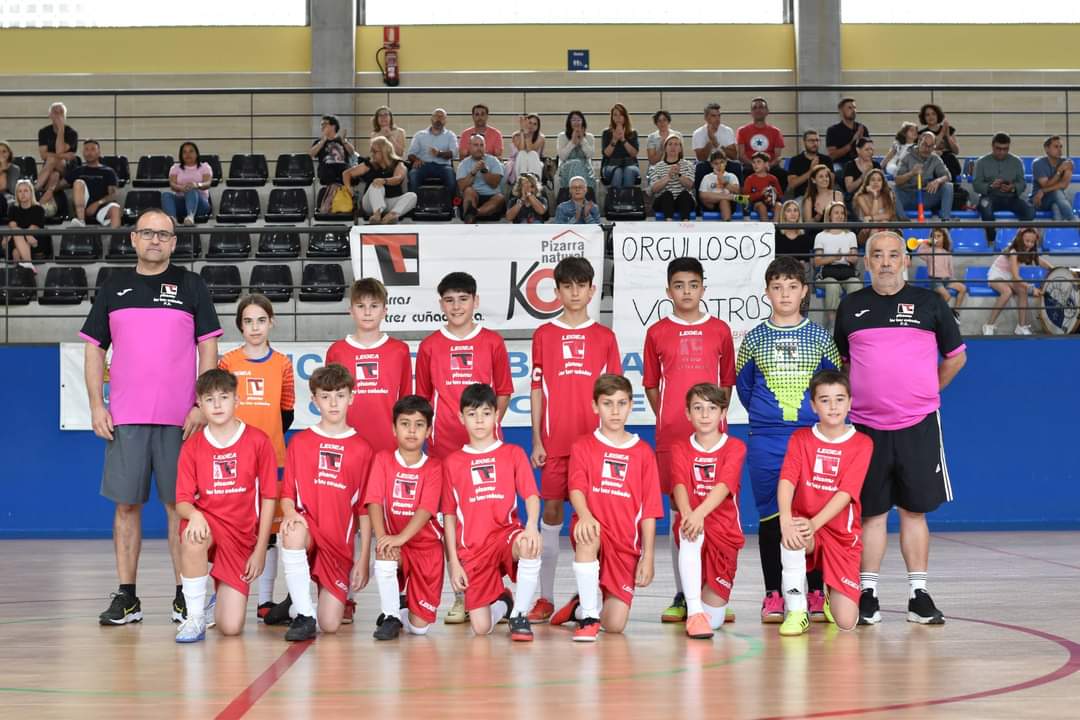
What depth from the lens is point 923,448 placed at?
627 centimetres

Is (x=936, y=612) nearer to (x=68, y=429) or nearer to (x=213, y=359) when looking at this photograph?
(x=213, y=359)

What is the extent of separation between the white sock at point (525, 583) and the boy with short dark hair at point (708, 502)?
659mm

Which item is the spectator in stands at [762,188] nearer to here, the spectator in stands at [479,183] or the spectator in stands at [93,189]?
the spectator in stands at [479,183]

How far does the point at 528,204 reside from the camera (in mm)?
13031

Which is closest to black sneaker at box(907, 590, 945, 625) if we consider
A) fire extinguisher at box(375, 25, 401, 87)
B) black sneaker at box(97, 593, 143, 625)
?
black sneaker at box(97, 593, 143, 625)

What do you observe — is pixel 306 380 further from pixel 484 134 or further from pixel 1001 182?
pixel 1001 182

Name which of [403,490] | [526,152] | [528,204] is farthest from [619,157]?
[403,490]

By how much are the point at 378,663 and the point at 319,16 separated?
13.4m

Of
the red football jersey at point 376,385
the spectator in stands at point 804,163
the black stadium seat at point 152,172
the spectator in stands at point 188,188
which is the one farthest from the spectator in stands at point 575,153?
the red football jersey at point 376,385

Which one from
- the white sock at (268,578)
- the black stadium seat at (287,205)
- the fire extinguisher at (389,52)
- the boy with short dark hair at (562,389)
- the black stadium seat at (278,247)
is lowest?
the white sock at (268,578)

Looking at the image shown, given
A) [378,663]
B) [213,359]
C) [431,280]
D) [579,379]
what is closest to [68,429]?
[431,280]

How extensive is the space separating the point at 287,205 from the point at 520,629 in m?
9.54

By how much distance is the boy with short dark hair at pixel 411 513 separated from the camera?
5.99 meters

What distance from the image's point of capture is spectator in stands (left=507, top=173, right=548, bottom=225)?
13.0m
